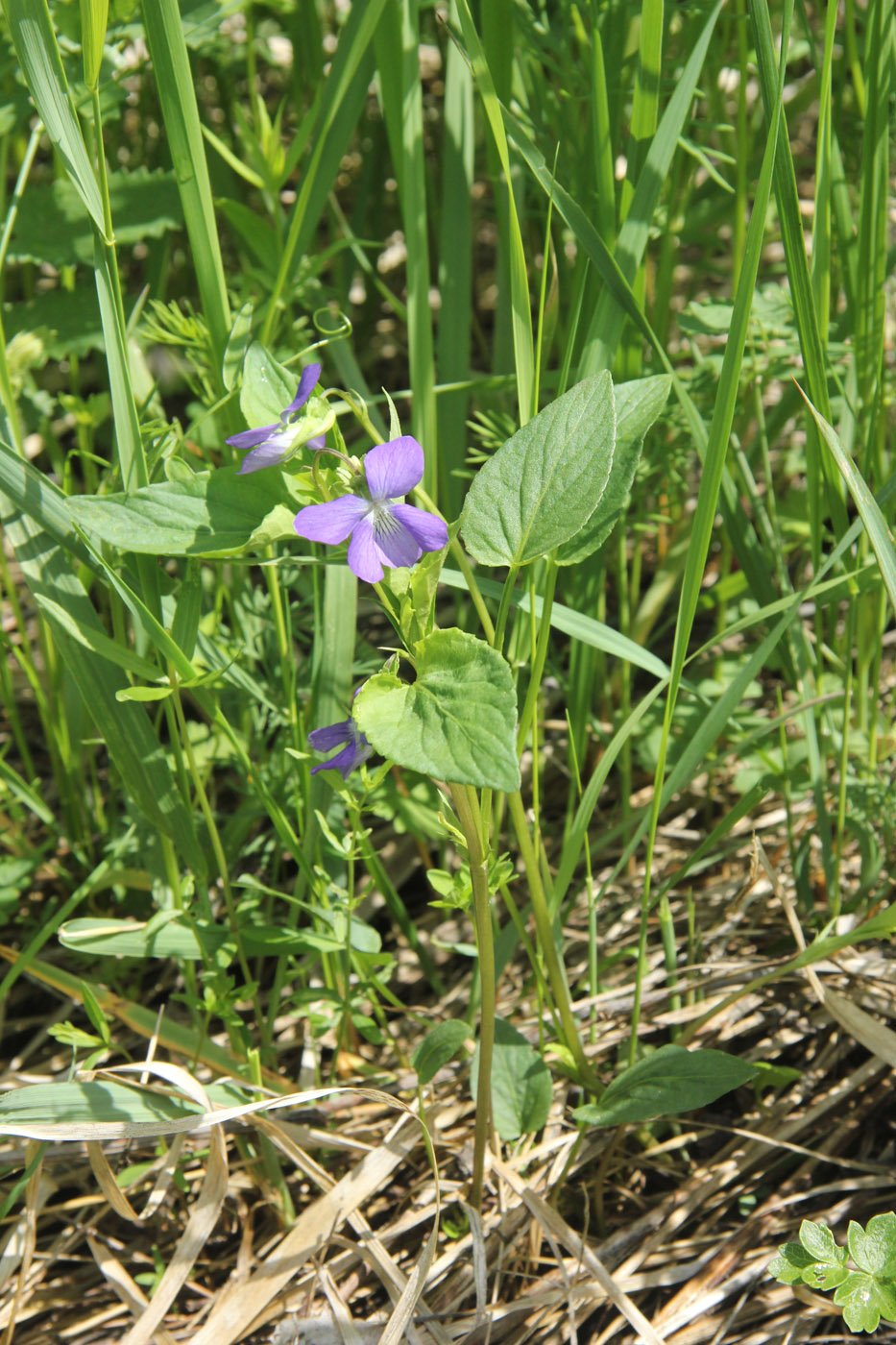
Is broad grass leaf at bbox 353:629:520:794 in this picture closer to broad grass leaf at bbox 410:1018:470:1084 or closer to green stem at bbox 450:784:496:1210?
green stem at bbox 450:784:496:1210

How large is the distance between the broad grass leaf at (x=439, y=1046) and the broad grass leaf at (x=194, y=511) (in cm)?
48

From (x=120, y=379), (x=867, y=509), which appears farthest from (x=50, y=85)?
(x=867, y=509)

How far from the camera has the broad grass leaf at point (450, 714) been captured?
622 mm

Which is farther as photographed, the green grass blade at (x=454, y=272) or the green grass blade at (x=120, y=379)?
the green grass blade at (x=454, y=272)

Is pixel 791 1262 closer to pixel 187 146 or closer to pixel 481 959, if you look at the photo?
pixel 481 959

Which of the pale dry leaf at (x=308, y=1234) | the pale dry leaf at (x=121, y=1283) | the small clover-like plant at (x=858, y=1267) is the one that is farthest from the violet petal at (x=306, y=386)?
the pale dry leaf at (x=121, y=1283)

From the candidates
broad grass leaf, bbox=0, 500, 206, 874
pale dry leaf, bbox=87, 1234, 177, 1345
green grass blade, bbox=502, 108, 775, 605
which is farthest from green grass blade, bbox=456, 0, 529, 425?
pale dry leaf, bbox=87, 1234, 177, 1345

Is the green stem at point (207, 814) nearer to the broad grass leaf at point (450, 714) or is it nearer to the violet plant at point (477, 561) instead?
the violet plant at point (477, 561)

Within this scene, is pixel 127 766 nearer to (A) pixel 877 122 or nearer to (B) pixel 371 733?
(B) pixel 371 733

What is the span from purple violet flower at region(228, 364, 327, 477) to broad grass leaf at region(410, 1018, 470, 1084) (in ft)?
1.72

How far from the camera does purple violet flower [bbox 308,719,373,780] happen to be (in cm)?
91

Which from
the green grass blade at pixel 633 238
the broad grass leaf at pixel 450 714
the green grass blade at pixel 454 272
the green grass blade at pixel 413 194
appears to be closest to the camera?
the broad grass leaf at pixel 450 714

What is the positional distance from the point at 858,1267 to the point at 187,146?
3.64 ft

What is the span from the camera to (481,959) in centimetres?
90
